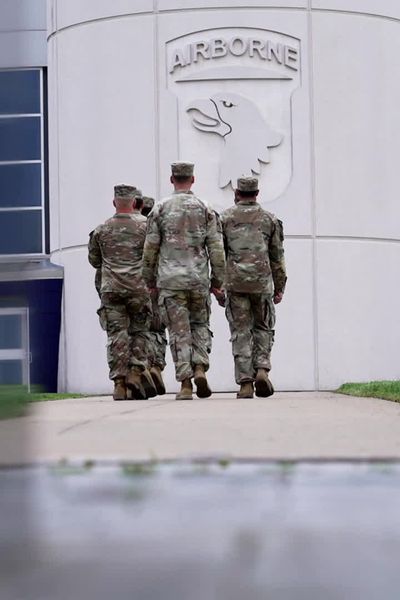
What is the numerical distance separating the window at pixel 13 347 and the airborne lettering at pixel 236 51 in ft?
59.6

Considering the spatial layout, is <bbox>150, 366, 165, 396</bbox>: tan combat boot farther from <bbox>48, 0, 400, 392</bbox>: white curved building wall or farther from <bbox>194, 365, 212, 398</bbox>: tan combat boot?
<bbox>48, 0, 400, 392</bbox>: white curved building wall

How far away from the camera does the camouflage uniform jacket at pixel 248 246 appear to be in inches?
464

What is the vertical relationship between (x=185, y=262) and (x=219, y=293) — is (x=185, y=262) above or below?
above

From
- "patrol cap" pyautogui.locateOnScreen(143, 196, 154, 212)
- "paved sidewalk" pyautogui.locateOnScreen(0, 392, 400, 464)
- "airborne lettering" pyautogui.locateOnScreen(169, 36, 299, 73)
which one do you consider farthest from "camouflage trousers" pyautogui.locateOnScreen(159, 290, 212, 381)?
"airborne lettering" pyautogui.locateOnScreen(169, 36, 299, 73)

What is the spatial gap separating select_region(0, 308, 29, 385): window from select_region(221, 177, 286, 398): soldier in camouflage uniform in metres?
9.53

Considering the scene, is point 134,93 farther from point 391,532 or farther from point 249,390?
point 391,532

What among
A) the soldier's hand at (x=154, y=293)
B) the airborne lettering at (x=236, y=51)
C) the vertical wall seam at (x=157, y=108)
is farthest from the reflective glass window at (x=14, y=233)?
the airborne lettering at (x=236, y=51)

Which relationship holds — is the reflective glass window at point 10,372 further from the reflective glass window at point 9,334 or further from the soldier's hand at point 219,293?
the soldier's hand at point 219,293

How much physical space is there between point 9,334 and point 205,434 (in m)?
3.71

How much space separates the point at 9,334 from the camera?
213 cm

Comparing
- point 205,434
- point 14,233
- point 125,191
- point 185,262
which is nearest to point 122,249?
point 125,191

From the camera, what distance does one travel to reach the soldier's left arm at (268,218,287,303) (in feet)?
39.1

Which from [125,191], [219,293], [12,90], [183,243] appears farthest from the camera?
[125,191]

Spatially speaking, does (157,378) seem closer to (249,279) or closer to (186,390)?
(249,279)
